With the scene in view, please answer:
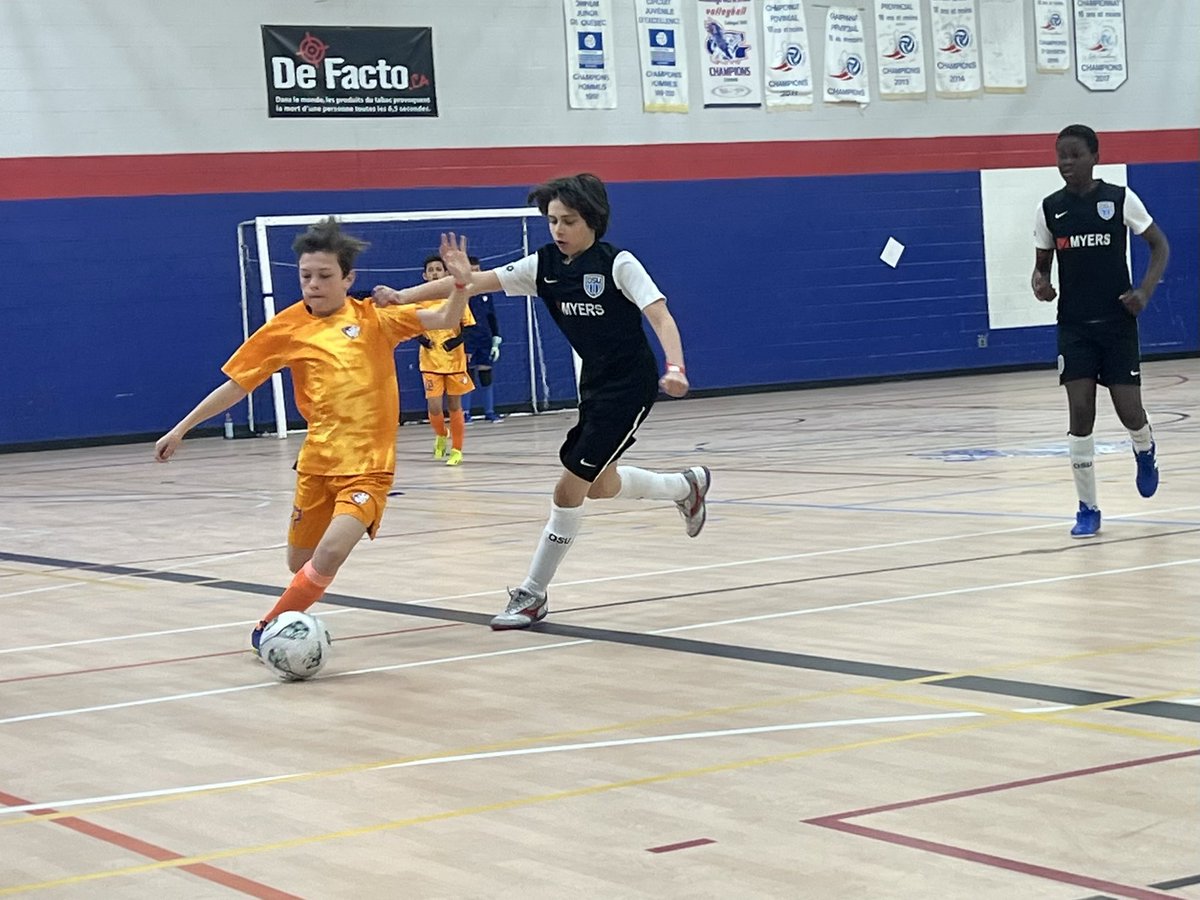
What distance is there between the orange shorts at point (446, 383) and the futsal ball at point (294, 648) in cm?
1005

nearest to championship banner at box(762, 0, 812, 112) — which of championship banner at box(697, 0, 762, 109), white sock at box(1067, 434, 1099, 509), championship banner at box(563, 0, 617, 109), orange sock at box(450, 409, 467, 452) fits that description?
championship banner at box(697, 0, 762, 109)

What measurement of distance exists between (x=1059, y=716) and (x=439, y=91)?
1826cm

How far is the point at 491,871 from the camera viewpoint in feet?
12.6

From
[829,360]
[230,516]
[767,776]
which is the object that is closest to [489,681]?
[767,776]

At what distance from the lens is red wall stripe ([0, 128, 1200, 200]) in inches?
803

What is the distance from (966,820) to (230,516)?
29.4ft

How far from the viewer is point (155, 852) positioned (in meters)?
4.14

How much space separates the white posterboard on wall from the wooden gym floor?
15.2 m

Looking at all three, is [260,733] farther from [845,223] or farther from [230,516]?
[845,223]

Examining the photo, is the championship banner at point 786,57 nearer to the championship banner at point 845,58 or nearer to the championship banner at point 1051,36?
the championship banner at point 845,58

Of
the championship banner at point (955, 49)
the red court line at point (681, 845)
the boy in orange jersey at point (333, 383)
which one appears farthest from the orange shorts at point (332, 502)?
the championship banner at point (955, 49)

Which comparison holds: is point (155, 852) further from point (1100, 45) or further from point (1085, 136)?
point (1100, 45)

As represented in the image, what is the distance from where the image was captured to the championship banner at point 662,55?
2370 centimetres

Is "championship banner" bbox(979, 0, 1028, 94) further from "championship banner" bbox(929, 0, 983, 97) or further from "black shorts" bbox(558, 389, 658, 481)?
"black shorts" bbox(558, 389, 658, 481)
